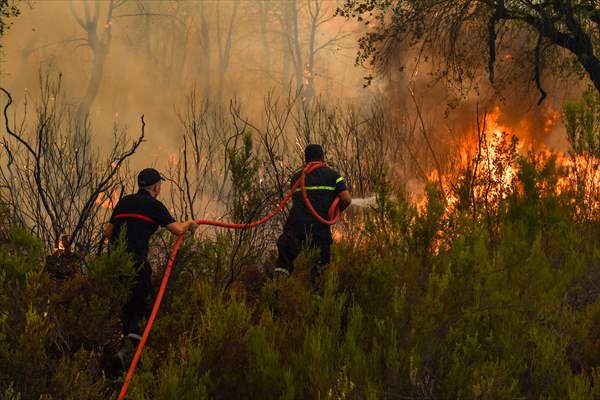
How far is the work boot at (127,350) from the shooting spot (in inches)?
193

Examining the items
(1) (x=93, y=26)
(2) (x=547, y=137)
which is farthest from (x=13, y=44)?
(2) (x=547, y=137)

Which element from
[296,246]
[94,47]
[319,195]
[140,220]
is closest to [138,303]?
[140,220]

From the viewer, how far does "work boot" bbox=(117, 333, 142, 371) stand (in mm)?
4906

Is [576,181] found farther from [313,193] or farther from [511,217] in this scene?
[313,193]

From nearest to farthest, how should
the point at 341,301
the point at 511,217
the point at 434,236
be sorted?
the point at 341,301 < the point at 434,236 < the point at 511,217

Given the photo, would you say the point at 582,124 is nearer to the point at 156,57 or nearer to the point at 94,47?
the point at 94,47

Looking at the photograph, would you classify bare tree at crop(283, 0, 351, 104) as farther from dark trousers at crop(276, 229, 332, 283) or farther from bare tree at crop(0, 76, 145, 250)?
dark trousers at crop(276, 229, 332, 283)

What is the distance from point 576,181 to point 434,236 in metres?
3.52

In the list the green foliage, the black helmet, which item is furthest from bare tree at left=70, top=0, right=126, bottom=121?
the black helmet

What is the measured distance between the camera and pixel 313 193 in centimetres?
677

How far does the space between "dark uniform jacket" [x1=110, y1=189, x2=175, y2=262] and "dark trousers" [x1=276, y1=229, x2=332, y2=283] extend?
5.05 ft

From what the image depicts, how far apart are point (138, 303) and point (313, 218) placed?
1.92 m

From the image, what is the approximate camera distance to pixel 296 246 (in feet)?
21.9

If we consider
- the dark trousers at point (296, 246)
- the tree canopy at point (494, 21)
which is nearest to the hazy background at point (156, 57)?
the tree canopy at point (494, 21)
